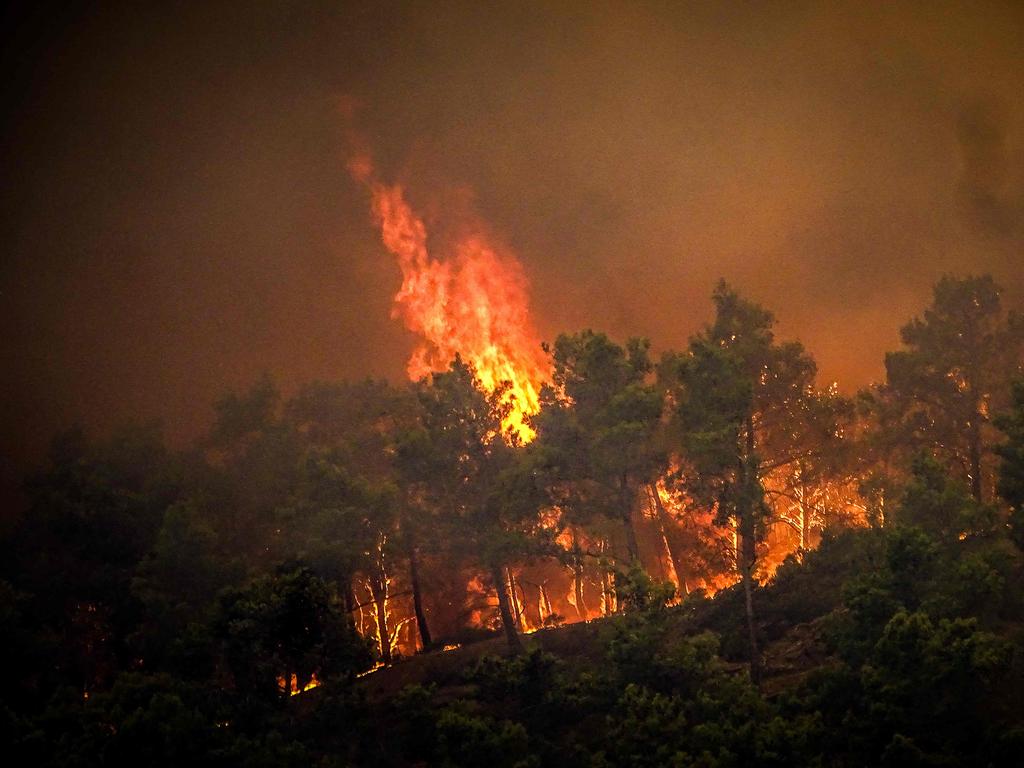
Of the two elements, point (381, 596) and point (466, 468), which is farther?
point (381, 596)

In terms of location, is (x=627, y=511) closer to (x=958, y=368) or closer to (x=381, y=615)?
(x=381, y=615)

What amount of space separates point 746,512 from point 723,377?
5346 millimetres

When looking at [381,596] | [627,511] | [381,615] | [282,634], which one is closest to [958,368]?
[627,511]

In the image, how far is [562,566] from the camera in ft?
111

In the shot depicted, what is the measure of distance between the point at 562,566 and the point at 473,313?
125 ft

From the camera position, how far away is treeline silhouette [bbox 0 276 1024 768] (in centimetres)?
1736

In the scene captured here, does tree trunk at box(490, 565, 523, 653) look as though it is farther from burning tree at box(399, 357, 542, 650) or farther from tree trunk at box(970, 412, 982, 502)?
tree trunk at box(970, 412, 982, 502)

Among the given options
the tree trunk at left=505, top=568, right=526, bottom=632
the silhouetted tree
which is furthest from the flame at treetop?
the silhouetted tree

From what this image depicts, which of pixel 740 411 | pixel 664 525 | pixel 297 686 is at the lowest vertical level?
pixel 297 686

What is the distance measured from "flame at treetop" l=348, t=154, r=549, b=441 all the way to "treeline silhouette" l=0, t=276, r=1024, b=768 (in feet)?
59.2

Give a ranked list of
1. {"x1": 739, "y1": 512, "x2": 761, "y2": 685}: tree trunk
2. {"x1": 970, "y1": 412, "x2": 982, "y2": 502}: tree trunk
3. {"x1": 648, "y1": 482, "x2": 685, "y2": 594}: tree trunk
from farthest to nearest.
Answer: {"x1": 648, "y1": 482, "x2": 685, "y2": 594}: tree trunk < {"x1": 970, "y1": 412, "x2": 982, "y2": 502}: tree trunk < {"x1": 739, "y1": 512, "x2": 761, "y2": 685}: tree trunk

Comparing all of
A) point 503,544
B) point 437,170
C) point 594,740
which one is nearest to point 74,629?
point 503,544

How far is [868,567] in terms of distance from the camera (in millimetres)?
22562

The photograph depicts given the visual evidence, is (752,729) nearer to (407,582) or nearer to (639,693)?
(639,693)
